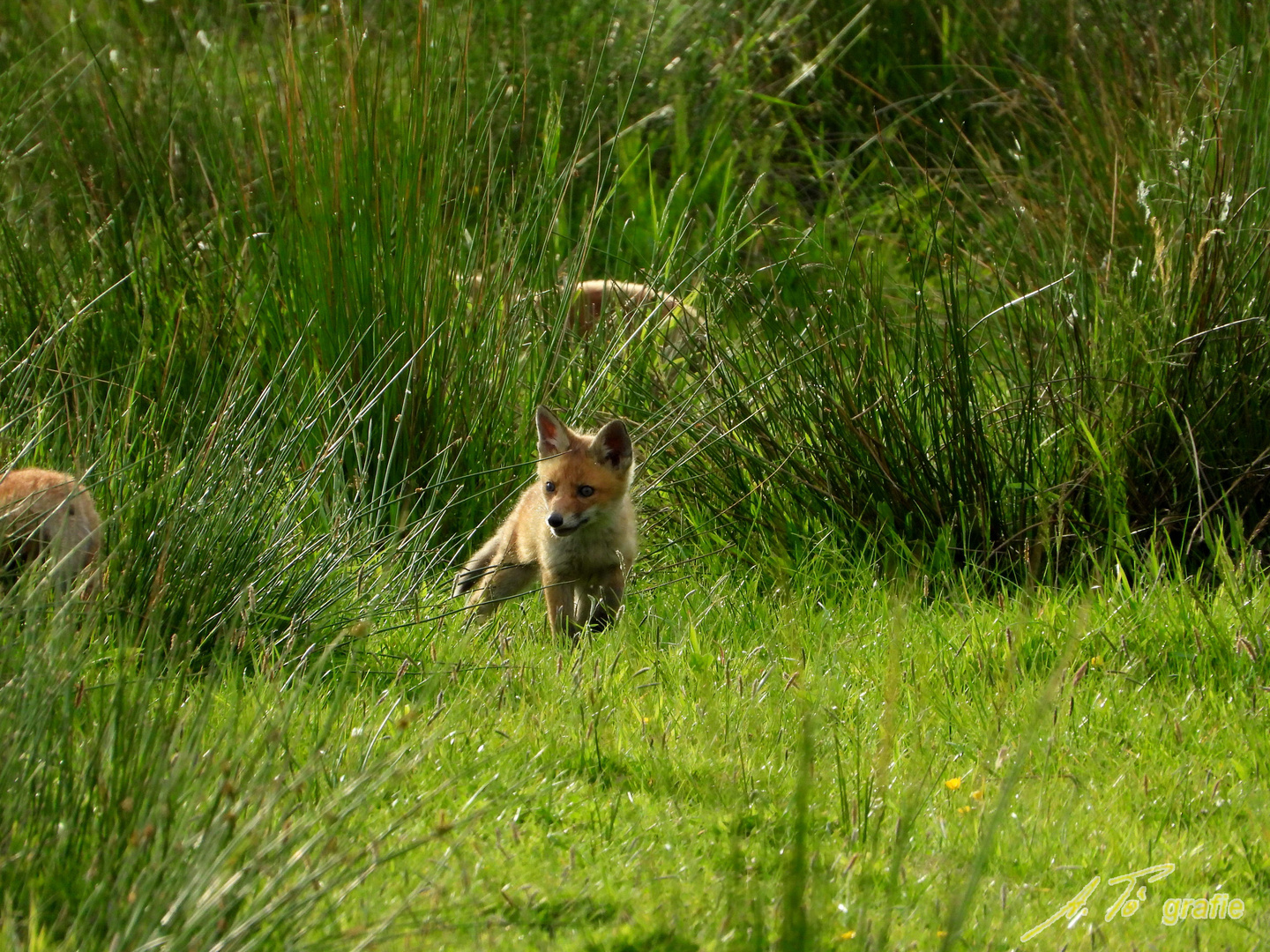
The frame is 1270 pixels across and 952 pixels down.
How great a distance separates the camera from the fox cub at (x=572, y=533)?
526 centimetres

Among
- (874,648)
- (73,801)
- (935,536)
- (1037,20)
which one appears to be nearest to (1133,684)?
(874,648)

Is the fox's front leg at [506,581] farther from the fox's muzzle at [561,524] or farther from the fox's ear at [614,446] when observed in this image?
the fox's ear at [614,446]

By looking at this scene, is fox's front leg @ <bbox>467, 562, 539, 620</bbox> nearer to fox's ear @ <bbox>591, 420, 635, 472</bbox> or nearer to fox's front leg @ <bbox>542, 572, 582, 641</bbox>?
fox's front leg @ <bbox>542, 572, 582, 641</bbox>

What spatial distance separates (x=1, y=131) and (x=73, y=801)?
5176 mm

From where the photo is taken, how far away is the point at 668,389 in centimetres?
588

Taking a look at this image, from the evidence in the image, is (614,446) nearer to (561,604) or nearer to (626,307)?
(561,604)

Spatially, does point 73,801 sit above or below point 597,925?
above

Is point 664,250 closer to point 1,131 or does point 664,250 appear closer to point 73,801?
point 1,131

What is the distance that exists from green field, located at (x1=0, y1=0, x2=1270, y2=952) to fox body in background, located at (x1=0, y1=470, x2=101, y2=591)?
116 millimetres

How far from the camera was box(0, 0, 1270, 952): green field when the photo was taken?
8.73 ft

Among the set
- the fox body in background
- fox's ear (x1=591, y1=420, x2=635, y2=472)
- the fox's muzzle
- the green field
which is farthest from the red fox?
the fox body in background
